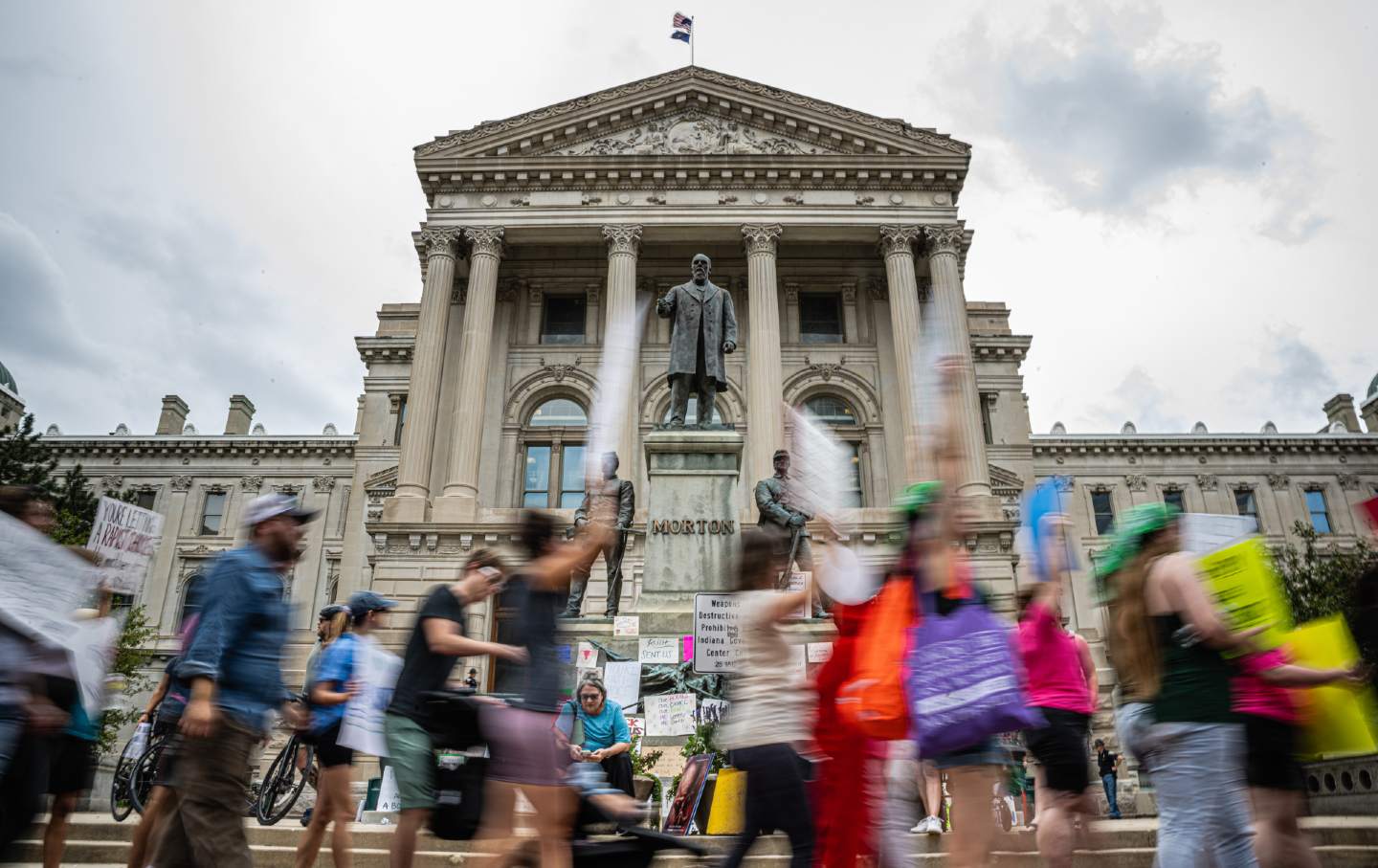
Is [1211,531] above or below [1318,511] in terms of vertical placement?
below

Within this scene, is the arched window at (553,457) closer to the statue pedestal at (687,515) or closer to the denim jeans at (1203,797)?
the statue pedestal at (687,515)

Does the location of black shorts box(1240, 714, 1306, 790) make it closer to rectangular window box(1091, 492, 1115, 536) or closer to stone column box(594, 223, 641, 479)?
Result: stone column box(594, 223, 641, 479)

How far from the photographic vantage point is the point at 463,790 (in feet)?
14.1

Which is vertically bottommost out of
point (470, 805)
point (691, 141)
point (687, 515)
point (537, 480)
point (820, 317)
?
point (470, 805)

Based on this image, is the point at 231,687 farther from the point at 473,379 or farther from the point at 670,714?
the point at 473,379

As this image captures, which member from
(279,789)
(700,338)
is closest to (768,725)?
(279,789)

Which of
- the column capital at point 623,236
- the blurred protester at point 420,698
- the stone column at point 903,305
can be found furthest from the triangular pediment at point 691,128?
the blurred protester at point 420,698

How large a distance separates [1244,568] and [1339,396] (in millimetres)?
65212

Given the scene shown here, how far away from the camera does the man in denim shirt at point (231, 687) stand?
379 cm

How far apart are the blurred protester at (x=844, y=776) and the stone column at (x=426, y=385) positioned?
80.8 ft

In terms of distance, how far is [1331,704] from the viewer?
4410 millimetres

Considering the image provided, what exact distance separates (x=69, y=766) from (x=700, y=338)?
30.1 ft

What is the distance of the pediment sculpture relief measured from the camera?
32.9 meters

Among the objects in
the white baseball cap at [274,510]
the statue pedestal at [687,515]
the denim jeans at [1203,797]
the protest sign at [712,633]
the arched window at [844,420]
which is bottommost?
the denim jeans at [1203,797]
